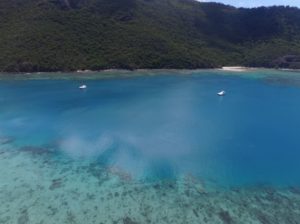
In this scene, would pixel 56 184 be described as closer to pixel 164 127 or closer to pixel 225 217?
pixel 225 217

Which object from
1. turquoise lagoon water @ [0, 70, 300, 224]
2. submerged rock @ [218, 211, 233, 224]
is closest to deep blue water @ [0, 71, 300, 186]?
turquoise lagoon water @ [0, 70, 300, 224]

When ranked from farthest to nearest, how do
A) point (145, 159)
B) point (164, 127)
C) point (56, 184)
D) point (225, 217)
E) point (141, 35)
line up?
point (141, 35)
point (164, 127)
point (145, 159)
point (56, 184)
point (225, 217)

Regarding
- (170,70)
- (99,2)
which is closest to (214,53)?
(170,70)

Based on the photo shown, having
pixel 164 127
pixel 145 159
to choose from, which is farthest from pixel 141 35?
pixel 145 159

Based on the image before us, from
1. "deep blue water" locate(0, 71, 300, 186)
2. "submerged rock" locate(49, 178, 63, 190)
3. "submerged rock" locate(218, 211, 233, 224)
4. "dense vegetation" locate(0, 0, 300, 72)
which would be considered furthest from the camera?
"dense vegetation" locate(0, 0, 300, 72)

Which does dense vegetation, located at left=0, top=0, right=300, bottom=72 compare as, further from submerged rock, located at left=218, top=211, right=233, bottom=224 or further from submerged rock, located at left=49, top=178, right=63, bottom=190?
submerged rock, located at left=218, top=211, right=233, bottom=224

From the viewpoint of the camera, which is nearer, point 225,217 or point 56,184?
point 225,217
